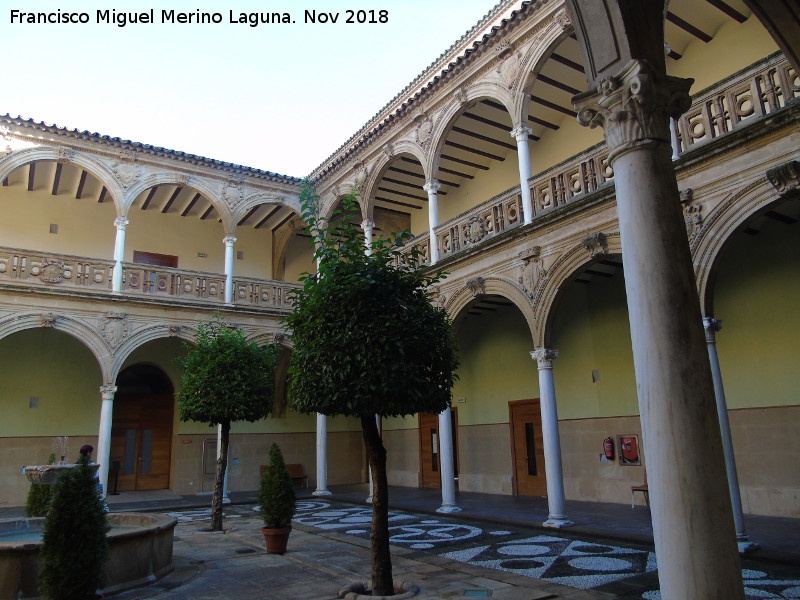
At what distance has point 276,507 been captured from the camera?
7.66 m

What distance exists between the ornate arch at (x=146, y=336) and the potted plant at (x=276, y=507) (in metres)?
7.46

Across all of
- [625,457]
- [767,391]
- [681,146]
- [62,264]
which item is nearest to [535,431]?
[625,457]

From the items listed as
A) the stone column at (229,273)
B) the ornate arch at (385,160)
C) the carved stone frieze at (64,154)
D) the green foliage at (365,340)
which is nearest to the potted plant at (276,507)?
the green foliage at (365,340)

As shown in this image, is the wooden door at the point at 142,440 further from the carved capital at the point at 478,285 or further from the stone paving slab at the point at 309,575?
the carved capital at the point at 478,285

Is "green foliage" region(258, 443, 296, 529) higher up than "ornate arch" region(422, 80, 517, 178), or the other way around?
"ornate arch" region(422, 80, 517, 178)

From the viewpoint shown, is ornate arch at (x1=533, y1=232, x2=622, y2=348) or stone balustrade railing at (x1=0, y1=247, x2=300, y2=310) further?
stone balustrade railing at (x1=0, y1=247, x2=300, y2=310)

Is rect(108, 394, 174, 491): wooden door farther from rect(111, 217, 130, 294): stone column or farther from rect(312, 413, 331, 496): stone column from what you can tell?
rect(312, 413, 331, 496): stone column

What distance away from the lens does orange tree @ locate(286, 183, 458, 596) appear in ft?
18.0

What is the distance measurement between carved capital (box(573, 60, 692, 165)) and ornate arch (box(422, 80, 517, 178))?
7.58m

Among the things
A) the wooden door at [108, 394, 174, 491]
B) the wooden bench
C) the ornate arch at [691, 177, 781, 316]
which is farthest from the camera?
the wooden bench

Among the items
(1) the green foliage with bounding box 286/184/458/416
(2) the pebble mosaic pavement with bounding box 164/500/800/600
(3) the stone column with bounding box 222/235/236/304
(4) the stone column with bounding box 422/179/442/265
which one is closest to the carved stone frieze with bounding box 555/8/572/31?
(4) the stone column with bounding box 422/179/442/265

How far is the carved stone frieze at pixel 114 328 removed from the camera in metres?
13.7

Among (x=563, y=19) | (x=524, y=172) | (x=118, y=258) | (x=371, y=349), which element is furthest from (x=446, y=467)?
(x=118, y=258)

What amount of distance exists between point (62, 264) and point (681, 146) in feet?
40.6
